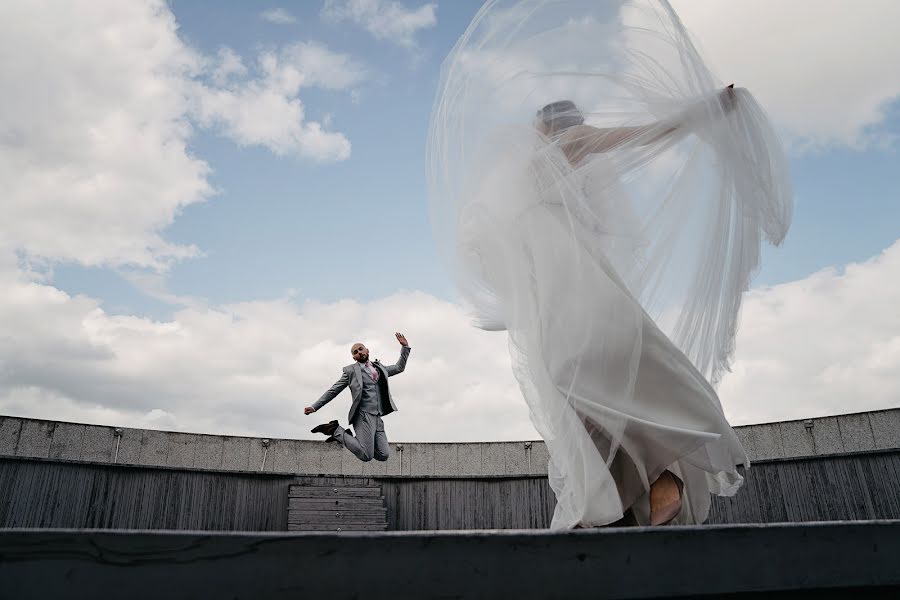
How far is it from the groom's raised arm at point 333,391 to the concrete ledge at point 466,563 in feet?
22.6

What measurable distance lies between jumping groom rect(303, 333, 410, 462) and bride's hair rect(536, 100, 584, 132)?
5.47 meters

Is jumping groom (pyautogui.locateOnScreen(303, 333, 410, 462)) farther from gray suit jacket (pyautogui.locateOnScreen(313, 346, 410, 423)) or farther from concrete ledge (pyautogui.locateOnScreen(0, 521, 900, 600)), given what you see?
concrete ledge (pyautogui.locateOnScreen(0, 521, 900, 600))

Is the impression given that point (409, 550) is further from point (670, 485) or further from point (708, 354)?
point (708, 354)

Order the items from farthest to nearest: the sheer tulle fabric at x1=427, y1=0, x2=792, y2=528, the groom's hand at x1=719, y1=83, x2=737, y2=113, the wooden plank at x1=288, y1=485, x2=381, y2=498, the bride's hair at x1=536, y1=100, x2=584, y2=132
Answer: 1. the wooden plank at x1=288, y1=485, x2=381, y2=498
2. the bride's hair at x1=536, y1=100, x2=584, y2=132
3. the groom's hand at x1=719, y1=83, x2=737, y2=113
4. the sheer tulle fabric at x1=427, y1=0, x2=792, y2=528

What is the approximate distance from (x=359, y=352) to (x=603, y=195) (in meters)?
5.71

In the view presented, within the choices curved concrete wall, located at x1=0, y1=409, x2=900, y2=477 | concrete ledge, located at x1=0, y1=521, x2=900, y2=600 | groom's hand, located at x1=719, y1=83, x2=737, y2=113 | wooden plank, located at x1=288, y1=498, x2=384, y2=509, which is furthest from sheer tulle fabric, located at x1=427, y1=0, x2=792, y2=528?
wooden plank, located at x1=288, y1=498, x2=384, y2=509

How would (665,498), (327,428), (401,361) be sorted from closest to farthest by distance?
(665,498)
(327,428)
(401,361)

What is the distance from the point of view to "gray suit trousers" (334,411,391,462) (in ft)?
27.2

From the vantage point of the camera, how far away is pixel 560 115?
345 centimetres

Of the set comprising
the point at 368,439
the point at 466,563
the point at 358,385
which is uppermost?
the point at 358,385

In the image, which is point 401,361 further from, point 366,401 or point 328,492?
point 328,492

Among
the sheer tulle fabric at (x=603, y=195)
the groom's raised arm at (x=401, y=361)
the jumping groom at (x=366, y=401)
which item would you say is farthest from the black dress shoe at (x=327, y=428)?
the sheer tulle fabric at (x=603, y=195)

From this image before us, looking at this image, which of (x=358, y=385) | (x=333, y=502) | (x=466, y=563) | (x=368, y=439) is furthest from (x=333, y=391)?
(x=466, y=563)

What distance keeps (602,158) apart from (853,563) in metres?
2.37
